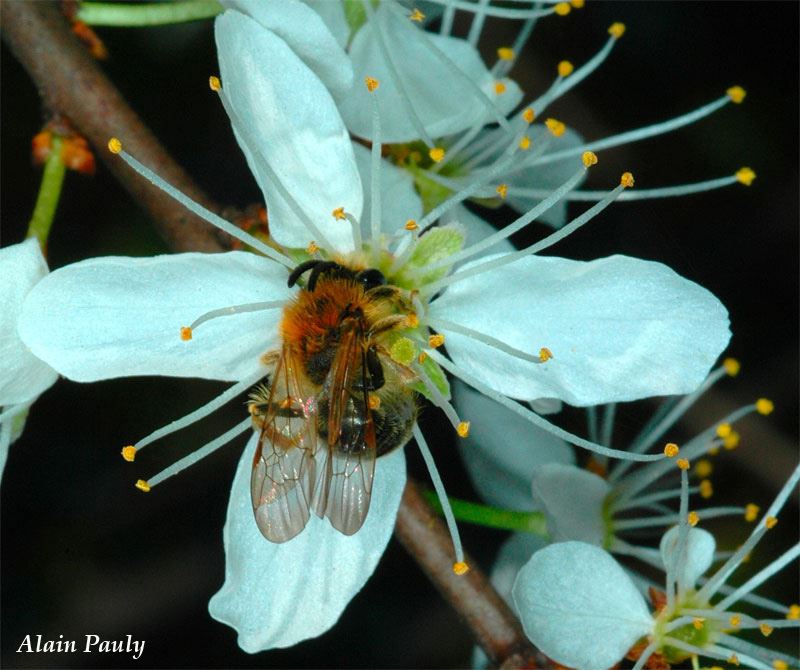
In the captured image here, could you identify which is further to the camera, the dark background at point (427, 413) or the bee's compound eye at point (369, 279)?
the dark background at point (427, 413)

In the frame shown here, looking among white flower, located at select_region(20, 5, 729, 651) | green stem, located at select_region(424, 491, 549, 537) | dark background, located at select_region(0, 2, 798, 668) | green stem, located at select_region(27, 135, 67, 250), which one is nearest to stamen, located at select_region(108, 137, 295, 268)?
white flower, located at select_region(20, 5, 729, 651)

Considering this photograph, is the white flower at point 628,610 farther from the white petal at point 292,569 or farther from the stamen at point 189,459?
the stamen at point 189,459

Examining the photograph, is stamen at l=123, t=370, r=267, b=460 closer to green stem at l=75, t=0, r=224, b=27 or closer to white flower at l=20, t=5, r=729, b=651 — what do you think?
white flower at l=20, t=5, r=729, b=651

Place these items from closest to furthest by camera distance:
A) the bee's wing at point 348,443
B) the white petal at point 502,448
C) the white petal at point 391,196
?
the bee's wing at point 348,443 < the white petal at point 391,196 < the white petal at point 502,448

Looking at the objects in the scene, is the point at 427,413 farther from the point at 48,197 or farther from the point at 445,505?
the point at 48,197

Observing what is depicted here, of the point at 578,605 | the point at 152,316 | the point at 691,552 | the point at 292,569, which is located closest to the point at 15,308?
the point at 152,316

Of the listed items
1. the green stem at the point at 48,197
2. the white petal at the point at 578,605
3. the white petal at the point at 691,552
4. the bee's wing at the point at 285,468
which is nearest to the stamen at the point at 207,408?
the bee's wing at the point at 285,468

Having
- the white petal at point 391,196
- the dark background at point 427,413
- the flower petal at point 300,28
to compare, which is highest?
the flower petal at point 300,28
